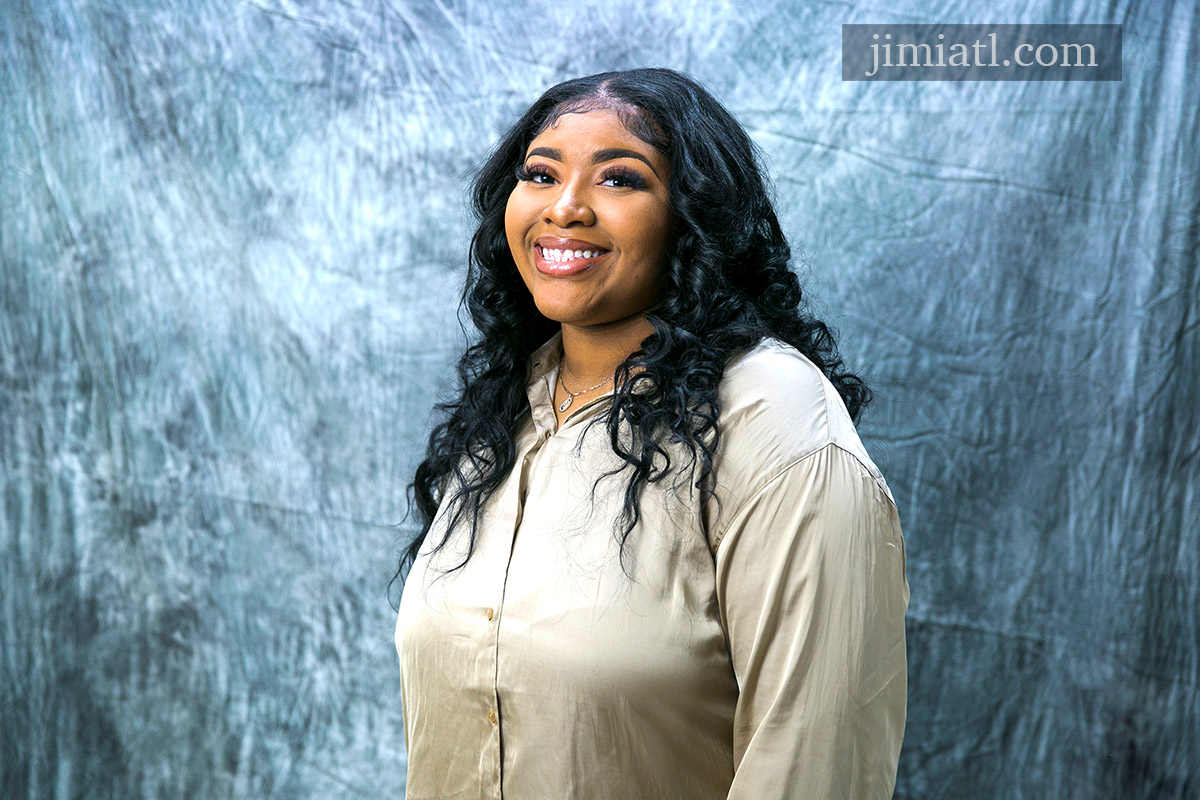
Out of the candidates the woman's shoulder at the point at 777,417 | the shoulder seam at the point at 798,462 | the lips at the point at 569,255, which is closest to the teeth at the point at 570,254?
the lips at the point at 569,255

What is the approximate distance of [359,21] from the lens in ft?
7.43

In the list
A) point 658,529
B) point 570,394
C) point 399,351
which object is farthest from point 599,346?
point 399,351

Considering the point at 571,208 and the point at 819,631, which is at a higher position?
the point at 571,208

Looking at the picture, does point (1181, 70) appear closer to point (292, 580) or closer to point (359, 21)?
point (359, 21)

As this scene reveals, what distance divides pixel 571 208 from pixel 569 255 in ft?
0.20

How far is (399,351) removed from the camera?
90.2 inches

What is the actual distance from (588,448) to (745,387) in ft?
0.71

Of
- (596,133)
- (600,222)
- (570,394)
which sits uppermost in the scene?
(596,133)

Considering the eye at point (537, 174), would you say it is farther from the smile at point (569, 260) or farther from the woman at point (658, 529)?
the smile at point (569, 260)

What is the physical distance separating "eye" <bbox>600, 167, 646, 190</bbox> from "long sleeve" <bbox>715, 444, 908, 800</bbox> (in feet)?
1.40

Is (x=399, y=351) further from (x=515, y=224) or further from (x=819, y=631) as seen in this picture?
(x=819, y=631)

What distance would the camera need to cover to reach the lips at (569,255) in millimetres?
1371

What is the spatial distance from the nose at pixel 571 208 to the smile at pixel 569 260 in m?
0.03

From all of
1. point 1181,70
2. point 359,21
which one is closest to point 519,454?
point 359,21
